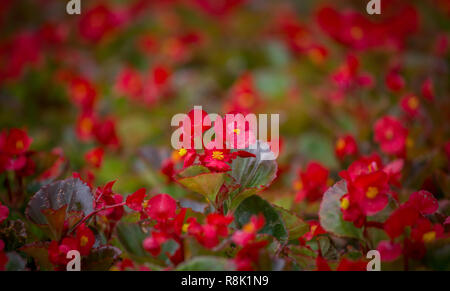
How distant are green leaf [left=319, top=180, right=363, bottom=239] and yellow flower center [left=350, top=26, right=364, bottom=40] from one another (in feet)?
3.09

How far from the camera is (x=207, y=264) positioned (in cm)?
52

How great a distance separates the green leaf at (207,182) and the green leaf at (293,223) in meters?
0.10

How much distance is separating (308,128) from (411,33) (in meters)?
0.57

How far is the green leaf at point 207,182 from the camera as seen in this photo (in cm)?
57

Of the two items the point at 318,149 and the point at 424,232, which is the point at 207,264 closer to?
the point at 424,232

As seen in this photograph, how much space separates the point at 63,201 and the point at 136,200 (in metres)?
0.11

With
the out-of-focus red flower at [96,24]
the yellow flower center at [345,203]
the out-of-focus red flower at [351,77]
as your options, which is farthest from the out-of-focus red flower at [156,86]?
the yellow flower center at [345,203]

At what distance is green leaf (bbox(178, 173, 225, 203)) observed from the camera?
569 millimetres

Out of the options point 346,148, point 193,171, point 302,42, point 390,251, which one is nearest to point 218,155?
point 193,171

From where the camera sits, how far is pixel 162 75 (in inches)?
62.1

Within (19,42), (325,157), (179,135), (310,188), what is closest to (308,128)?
(325,157)

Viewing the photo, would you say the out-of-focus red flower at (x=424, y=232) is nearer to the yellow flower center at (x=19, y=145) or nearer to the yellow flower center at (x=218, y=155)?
the yellow flower center at (x=218, y=155)

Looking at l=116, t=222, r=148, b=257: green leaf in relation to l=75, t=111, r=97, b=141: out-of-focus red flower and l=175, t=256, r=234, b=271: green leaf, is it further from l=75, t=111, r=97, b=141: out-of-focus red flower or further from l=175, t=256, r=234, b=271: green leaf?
l=75, t=111, r=97, b=141: out-of-focus red flower

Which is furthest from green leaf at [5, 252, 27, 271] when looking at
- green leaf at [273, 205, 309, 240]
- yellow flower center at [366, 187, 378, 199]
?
yellow flower center at [366, 187, 378, 199]
